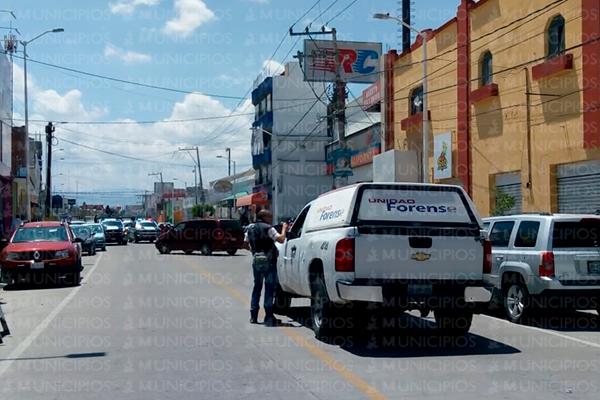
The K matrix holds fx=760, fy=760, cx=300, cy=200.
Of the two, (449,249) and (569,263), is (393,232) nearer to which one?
(449,249)

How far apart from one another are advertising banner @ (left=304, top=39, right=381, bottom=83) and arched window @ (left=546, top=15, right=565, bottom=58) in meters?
23.2

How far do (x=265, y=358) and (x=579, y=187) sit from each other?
15.8 m

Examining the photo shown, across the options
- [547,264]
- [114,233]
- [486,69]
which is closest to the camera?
[547,264]

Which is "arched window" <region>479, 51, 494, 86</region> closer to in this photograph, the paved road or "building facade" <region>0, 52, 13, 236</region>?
the paved road

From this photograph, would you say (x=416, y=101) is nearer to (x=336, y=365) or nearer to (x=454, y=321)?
(x=454, y=321)

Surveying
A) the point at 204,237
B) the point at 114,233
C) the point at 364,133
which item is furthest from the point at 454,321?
the point at 114,233

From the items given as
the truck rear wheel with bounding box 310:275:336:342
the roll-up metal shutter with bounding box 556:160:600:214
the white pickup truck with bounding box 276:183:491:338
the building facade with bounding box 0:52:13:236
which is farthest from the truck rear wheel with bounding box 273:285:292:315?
the building facade with bounding box 0:52:13:236

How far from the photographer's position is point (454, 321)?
10.7 meters

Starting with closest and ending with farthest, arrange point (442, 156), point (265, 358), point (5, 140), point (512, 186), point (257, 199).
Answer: point (265, 358) < point (512, 186) < point (442, 156) < point (5, 140) < point (257, 199)

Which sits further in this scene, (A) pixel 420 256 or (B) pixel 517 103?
(B) pixel 517 103

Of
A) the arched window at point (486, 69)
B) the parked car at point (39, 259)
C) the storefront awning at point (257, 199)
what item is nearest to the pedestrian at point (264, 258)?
the parked car at point (39, 259)

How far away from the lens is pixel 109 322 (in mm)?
12711

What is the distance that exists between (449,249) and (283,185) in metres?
55.7

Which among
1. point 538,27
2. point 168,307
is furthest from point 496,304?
point 538,27
